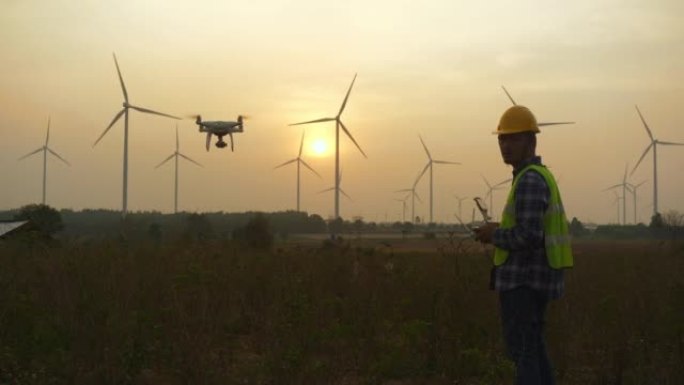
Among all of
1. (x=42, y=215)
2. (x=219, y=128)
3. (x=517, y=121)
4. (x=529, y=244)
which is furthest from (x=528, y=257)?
(x=42, y=215)

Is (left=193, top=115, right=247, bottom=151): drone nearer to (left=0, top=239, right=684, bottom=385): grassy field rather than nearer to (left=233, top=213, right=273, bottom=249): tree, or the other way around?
(left=0, top=239, right=684, bottom=385): grassy field

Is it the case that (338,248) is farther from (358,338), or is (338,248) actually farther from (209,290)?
(358,338)

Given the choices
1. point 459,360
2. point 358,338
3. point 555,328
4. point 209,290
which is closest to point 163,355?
point 358,338

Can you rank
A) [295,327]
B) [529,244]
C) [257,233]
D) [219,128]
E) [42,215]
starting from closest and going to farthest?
[529,244] < [295,327] < [219,128] < [257,233] < [42,215]

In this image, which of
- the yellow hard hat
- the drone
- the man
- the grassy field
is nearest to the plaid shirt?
the man

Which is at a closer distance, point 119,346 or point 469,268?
point 119,346

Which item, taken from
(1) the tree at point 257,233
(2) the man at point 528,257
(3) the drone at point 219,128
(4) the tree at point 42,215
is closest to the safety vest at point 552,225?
(2) the man at point 528,257

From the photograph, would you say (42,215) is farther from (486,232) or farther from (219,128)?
(486,232)
